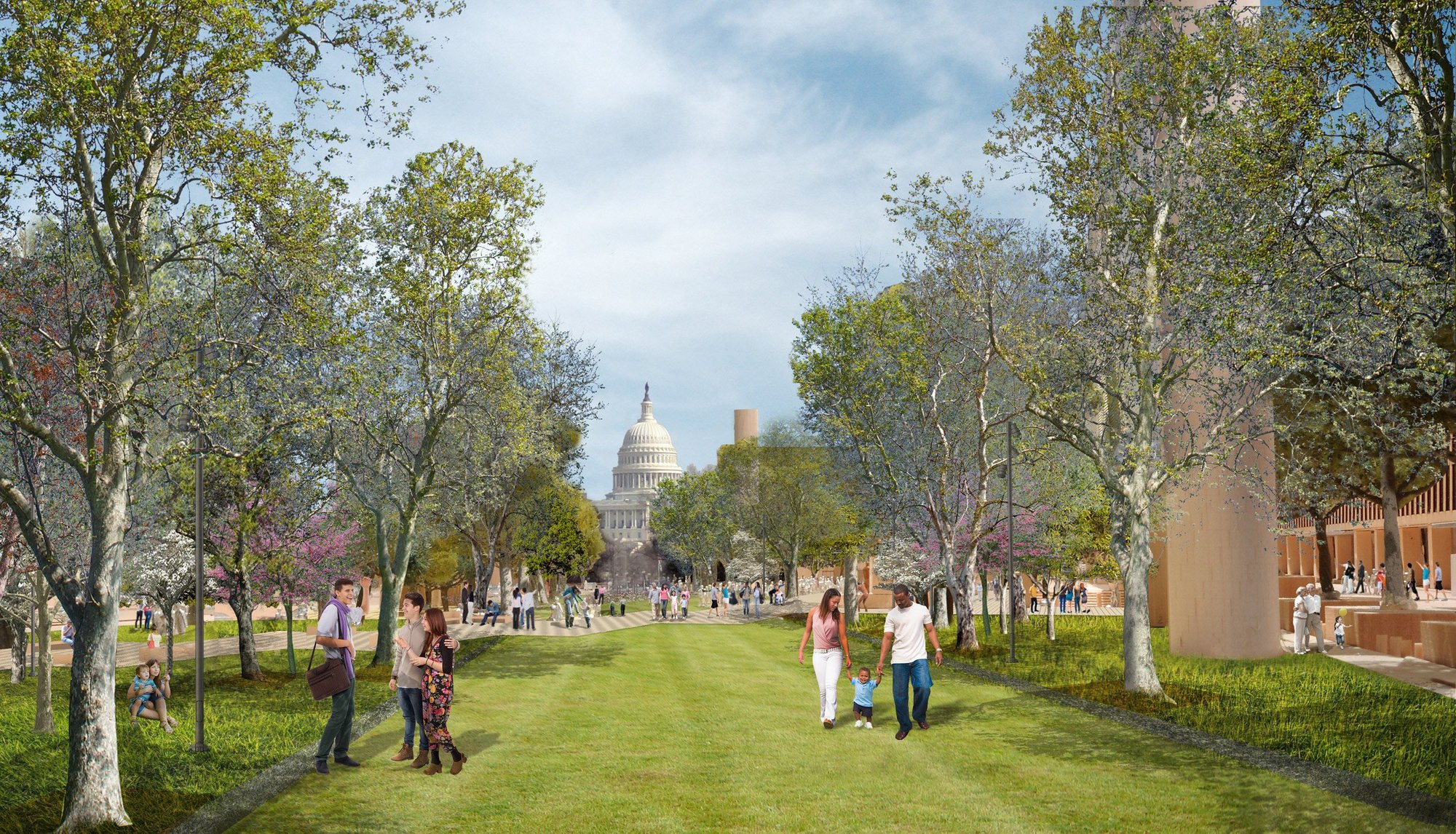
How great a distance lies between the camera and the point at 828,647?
15.6m

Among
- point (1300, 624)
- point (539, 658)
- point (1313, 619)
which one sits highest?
point (1313, 619)

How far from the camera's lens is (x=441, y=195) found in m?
24.9

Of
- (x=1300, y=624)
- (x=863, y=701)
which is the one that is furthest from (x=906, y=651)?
(x=1300, y=624)

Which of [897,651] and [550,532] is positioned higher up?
[550,532]

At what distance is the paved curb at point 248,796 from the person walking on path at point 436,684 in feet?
5.07

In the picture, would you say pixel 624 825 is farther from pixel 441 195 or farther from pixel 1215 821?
pixel 441 195

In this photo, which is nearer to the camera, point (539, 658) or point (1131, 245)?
point (1131, 245)

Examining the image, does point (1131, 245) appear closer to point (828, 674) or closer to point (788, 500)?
point (828, 674)

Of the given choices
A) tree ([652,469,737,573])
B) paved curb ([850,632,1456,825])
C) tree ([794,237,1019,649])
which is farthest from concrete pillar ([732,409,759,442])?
paved curb ([850,632,1456,825])

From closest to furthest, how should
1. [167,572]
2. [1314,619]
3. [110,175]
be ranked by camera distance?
1. [110,175]
2. [167,572]
3. [1314,619]

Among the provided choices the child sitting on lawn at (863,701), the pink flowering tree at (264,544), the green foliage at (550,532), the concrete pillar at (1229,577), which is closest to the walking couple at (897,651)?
the child sitting on lawn at (863,701)

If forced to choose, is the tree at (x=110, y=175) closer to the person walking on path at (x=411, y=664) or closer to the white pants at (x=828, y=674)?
the person walking on path at (x=411, y=664)

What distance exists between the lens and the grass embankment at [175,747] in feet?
38.5

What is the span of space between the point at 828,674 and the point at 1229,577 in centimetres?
1631
